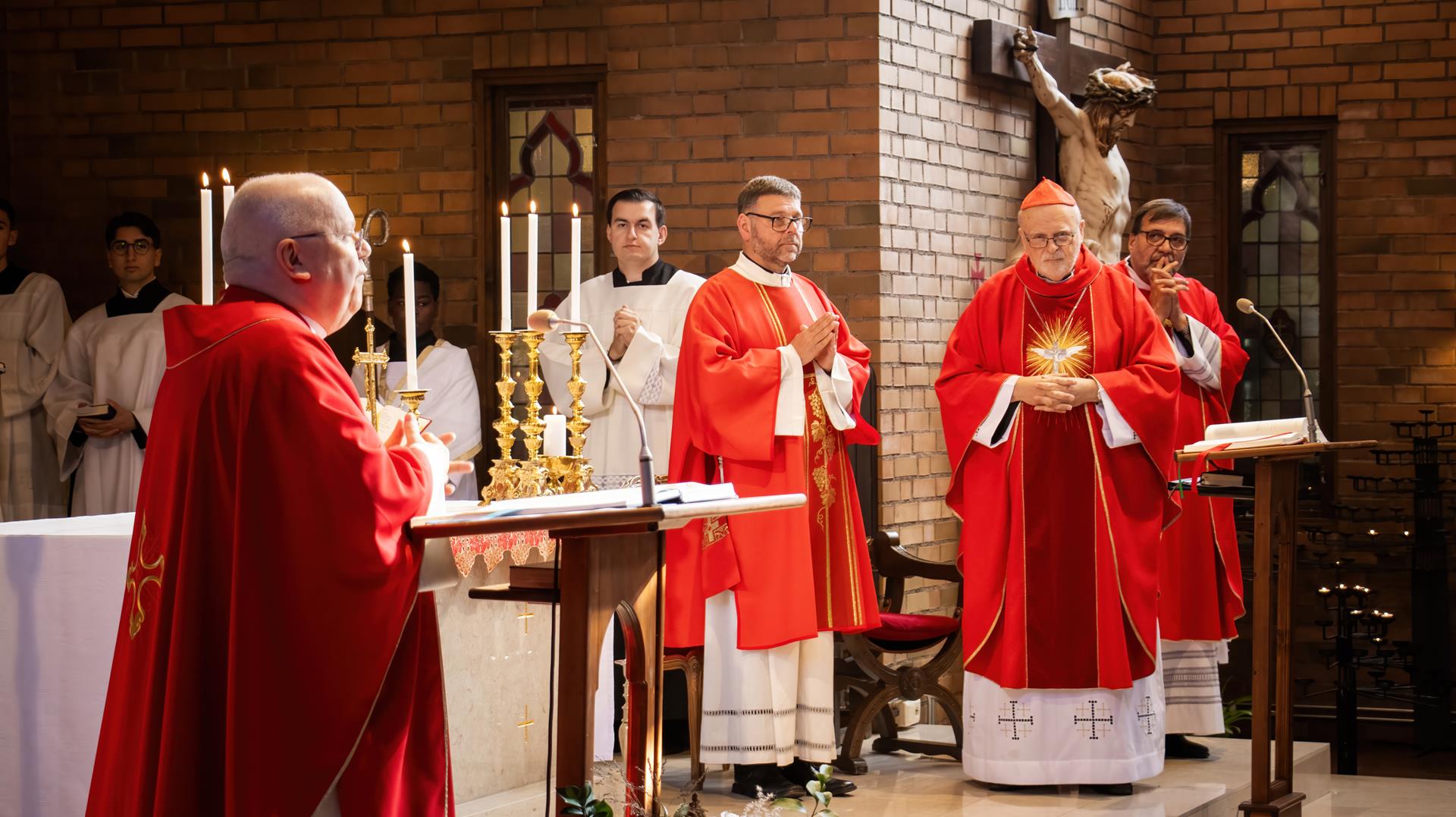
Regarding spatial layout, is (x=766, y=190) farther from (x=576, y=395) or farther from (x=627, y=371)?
(x=576, y=395)

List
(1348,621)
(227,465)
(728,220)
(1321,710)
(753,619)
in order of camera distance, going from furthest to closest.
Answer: (1321,710) → (1348,621) → (728,220) → (753,619) → (227,465)

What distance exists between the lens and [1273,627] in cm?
550

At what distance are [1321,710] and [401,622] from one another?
6945 millimetres

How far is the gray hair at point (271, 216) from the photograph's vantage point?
2.98 m

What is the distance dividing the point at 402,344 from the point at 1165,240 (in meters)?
3.40

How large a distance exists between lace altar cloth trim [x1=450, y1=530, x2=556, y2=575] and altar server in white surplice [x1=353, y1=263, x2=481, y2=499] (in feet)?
9.31

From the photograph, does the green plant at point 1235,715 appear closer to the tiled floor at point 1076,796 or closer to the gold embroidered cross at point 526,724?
the tiled floor at point 1076,796

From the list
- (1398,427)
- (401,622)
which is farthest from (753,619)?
(1398,427)

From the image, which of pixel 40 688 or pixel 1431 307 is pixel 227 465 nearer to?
pixel 40 688

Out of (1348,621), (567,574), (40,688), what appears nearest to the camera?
(567,574)

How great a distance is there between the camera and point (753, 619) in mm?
5504

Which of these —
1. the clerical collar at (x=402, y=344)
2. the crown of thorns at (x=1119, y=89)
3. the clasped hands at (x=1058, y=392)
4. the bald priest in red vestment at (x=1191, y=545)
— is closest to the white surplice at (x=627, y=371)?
the clerical collar at (x=402, y=344)

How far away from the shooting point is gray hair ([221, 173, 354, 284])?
2.98 meters

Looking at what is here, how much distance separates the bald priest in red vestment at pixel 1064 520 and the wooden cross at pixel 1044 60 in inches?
79.6
